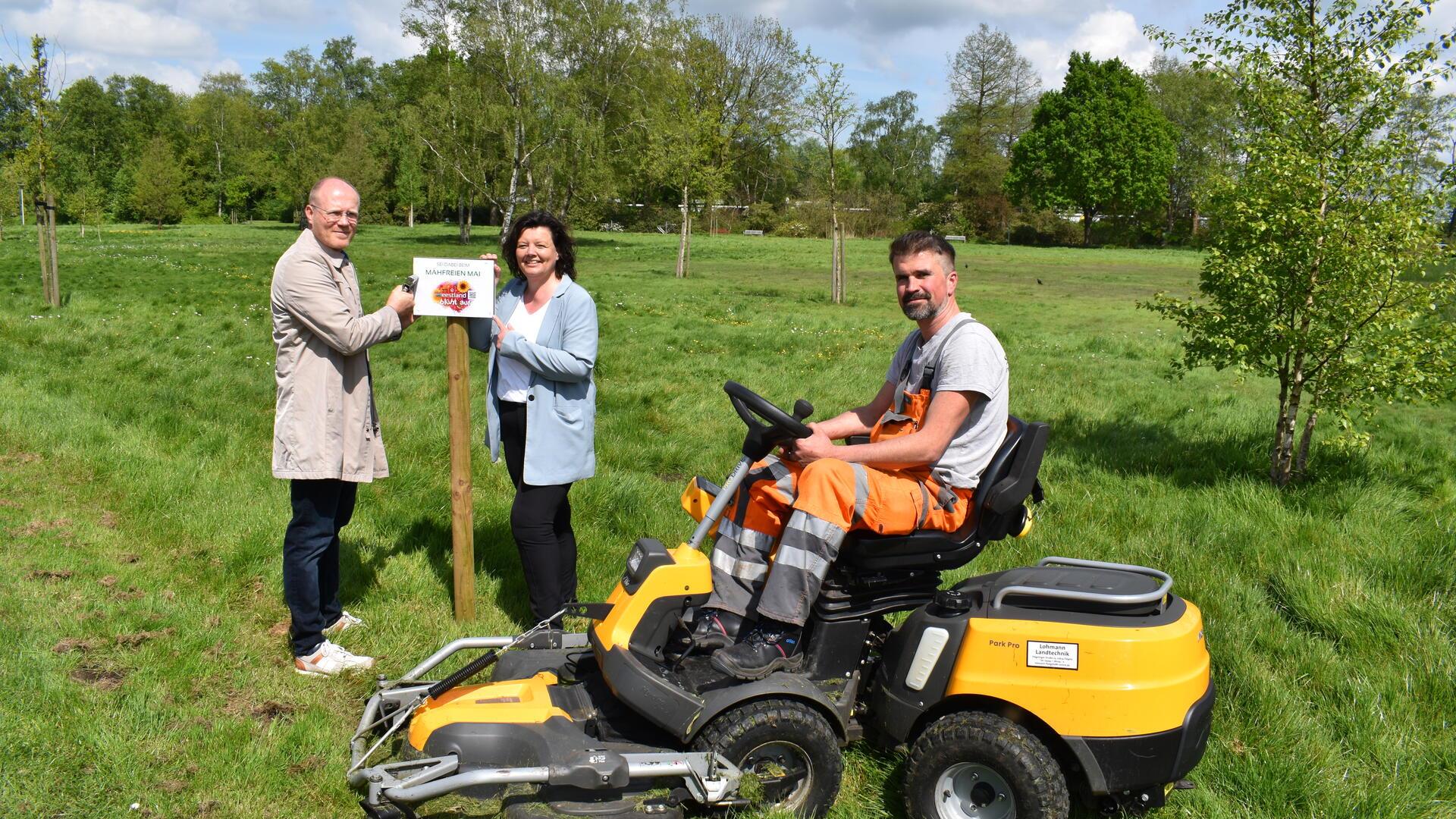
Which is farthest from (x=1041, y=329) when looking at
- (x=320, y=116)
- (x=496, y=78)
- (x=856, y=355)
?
(x=320, y=116)

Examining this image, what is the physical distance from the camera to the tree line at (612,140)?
3625cm

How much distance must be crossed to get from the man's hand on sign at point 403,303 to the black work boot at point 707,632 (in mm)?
2162

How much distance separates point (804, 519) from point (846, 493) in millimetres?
172

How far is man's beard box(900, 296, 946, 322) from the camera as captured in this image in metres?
3.90

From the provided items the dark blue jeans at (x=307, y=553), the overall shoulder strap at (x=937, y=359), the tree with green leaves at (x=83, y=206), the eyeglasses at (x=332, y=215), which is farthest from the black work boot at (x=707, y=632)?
the tree with green leaves at (x=83, y=206)

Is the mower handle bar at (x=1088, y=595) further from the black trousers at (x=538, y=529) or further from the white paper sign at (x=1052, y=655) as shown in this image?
the black trousers at (x=538, y=529)

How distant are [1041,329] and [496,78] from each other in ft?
93.0

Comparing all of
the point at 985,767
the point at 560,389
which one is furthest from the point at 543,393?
the point at 985,767

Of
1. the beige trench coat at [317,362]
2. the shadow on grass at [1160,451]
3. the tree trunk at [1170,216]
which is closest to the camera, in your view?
the beige trench coat at [317,362]

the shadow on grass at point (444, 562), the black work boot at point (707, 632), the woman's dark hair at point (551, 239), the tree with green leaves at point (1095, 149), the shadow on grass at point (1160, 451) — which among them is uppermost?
the tree with green leaves at point (1095, 149)

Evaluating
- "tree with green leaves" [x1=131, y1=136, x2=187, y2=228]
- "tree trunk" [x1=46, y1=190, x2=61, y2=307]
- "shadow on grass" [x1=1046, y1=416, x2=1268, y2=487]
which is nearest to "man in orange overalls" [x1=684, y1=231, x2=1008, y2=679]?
"shadow on grass" [x1=1046, y1=416, x2=1268, y2=487]

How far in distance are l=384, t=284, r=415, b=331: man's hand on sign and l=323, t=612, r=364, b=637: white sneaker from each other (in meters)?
1.56

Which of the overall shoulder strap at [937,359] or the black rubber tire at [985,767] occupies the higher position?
the overall shoulder strap at [937,359]

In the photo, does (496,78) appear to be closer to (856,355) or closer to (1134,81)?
(856,355)
